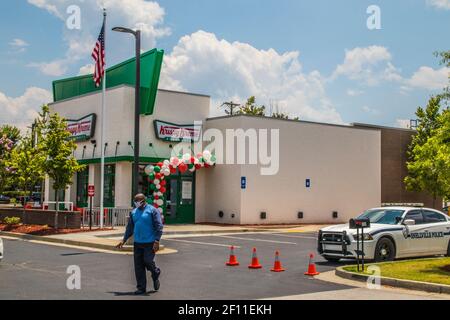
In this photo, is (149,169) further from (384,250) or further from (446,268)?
(446,268)

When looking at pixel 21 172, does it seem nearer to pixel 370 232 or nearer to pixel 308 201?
pixel 308 201

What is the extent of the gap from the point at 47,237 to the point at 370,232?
13.5m

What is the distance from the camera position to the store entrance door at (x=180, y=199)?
32.0 m

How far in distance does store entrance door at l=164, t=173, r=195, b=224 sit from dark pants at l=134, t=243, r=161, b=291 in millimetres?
20513

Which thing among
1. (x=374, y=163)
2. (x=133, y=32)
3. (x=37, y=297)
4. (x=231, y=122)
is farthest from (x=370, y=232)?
(x=374, y=163)

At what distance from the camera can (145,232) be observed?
11.2 m

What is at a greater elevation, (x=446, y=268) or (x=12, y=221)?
(x=12, y=221)

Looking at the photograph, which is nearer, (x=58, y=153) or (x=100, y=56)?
(x=58, y=153)

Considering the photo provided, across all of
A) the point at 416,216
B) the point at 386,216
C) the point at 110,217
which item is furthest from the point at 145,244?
the point at 110,217

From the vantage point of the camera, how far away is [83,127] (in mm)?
33188

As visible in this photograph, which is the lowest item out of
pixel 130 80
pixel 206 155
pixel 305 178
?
pixel 305 178

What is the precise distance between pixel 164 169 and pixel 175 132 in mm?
3753

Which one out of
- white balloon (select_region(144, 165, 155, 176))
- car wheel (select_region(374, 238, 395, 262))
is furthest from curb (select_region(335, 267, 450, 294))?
white balloon (select_region(144, 165, 155, 176))

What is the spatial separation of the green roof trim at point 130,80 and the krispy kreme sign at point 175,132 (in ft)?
4.41
